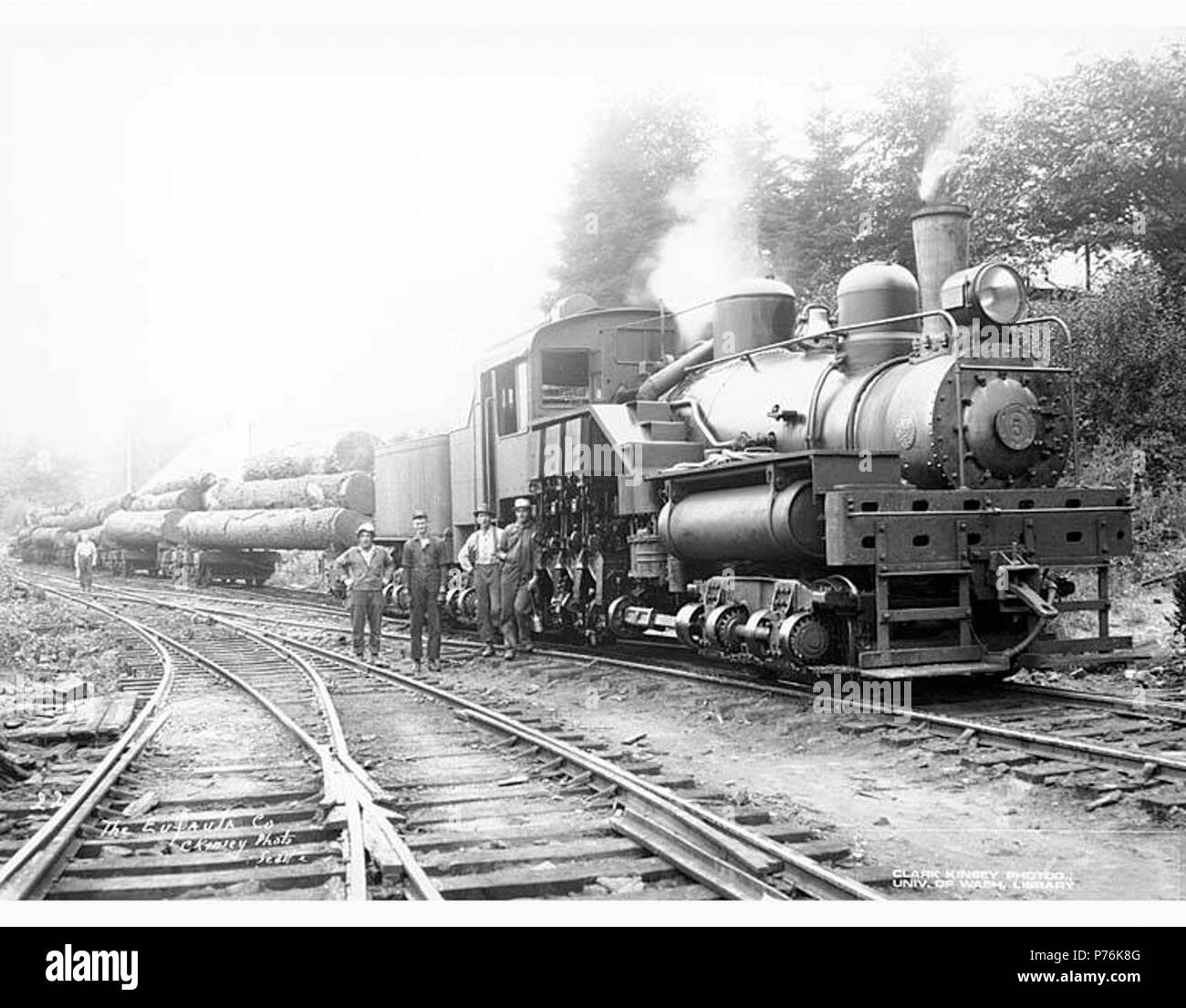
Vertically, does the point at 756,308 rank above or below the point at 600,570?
above

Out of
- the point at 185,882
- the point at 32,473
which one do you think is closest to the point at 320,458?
the point at 32,473

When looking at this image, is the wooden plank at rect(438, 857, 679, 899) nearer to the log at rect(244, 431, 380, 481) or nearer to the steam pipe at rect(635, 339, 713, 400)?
the steam pipe at rect(635, 339, 713, 400)

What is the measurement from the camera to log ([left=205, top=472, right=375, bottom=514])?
2094 centimetres

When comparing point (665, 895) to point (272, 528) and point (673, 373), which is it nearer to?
point (673, 373)

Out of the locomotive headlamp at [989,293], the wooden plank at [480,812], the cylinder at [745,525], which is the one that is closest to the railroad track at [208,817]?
the wooden plank at [480,812]

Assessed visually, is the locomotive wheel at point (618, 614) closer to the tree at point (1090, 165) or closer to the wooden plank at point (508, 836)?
the tree at point (1090, 165)

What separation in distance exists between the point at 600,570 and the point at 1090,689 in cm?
436

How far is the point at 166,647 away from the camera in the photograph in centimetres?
1327

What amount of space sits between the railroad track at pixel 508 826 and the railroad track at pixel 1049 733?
1555 mm

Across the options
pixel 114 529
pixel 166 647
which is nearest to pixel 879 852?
pixel 166 647

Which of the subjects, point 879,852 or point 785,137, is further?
point 785,137

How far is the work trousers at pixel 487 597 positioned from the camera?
11883 mm

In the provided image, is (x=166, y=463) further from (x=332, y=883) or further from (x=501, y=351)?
(x=332, y=883)

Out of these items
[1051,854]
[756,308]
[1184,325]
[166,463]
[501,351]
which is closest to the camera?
[1051,854]
